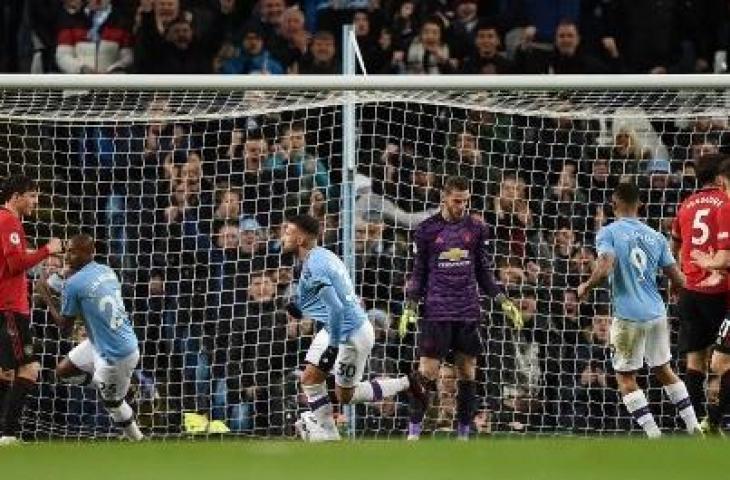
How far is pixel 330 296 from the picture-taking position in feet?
54.2

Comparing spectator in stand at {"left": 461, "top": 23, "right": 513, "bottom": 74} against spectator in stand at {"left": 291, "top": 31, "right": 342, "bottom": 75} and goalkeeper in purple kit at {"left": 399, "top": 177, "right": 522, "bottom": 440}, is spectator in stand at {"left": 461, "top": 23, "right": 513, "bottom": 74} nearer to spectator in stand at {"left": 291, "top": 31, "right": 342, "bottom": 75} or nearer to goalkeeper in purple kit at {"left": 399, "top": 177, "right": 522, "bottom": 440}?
spectator in stand at {"left": 291, "top": 31, "right": 342, "bottom": 75}

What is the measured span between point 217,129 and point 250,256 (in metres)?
1.03

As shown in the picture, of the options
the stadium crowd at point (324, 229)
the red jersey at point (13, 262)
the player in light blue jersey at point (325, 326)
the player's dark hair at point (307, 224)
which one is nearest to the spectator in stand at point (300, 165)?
the stadium crowd at point (324, 229)

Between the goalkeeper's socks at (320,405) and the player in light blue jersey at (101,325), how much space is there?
50.2 inches

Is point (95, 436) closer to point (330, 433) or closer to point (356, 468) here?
point (330, 433)

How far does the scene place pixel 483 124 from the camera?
698 inches

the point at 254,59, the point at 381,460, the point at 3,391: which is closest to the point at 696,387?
the point at 3,391

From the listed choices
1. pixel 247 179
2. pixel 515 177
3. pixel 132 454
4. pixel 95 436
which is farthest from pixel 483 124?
pixel 132 454

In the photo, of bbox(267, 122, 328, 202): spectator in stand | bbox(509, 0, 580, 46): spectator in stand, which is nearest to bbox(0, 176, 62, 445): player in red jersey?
bbox(267, 122, 328, 202): spectator in stand

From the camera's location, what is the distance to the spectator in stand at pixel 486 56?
1969 cm

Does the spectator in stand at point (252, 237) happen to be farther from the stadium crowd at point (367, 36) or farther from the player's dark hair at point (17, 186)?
the stadium crowd at point (367, 36)

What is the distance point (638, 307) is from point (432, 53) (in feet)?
12.1

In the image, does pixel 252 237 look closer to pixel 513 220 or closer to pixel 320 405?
pixel 320 405

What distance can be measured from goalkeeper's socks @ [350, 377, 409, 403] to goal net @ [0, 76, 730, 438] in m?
0.57
